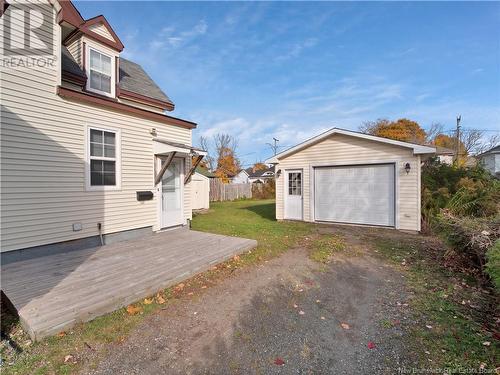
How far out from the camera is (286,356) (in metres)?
2.30

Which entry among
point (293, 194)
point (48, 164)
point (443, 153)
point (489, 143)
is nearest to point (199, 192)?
point (293, 194)

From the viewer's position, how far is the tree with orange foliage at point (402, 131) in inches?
1095

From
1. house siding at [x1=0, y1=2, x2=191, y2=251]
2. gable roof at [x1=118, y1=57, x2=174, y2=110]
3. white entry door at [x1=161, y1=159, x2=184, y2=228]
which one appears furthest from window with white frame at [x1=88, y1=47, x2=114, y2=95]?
white entry door at [x1=161, y1=159, x2=184, y2=228]

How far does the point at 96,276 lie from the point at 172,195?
385cm

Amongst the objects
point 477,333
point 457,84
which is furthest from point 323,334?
point 457,84

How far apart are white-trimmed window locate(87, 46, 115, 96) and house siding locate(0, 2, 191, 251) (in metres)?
1.20

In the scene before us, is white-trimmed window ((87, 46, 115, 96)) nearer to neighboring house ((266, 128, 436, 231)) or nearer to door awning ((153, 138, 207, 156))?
door awning ((153, 138, 207, 156))

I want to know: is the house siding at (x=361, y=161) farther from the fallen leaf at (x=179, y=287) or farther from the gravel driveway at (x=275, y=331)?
the fallen leaf at (x=179, y=287)

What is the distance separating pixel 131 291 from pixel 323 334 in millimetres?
2578

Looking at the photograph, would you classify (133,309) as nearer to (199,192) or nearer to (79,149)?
(79,149)

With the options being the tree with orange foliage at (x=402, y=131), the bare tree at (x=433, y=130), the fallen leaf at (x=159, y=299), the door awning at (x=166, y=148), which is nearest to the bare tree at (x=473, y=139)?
the bare tree at (x=433, y=130)

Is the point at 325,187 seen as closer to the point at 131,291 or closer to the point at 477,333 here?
the point at 477,333

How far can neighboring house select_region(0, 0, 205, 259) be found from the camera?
4434 millimetres

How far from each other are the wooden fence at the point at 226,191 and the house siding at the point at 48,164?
14.9 m
